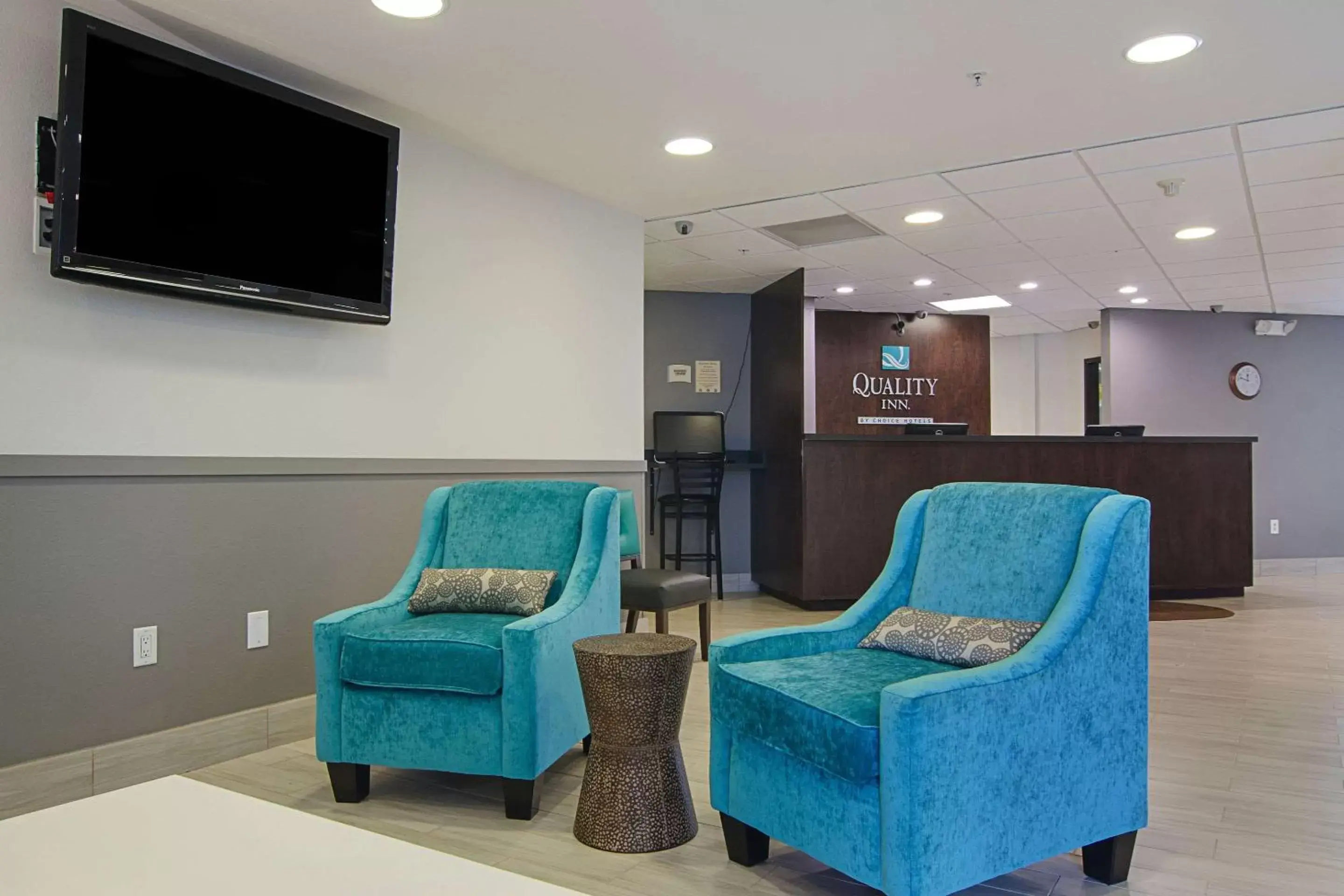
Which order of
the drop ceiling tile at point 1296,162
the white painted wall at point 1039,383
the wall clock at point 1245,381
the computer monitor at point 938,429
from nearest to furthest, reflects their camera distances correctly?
the drop ceiling tile at point 1296,162
the computer monitor at point 938,429
the wall clock at point 1245,381
the white painted wall at point 1039,383

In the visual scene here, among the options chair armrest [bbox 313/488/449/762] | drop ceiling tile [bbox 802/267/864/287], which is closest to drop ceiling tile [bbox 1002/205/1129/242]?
drop ceiling tile [bbox 802/267/864/287]

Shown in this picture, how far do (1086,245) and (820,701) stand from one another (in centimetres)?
508

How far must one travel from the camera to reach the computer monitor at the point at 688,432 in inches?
288

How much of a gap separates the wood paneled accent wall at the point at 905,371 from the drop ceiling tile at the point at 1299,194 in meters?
3.64

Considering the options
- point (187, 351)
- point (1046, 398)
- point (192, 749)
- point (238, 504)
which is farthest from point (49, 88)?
point (1046, 398)

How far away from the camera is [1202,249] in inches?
247

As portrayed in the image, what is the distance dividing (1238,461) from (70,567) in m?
7.65

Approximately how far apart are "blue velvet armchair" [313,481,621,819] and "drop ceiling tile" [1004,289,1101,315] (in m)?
6.02

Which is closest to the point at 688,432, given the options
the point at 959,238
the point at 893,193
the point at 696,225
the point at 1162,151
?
the point at 696,225

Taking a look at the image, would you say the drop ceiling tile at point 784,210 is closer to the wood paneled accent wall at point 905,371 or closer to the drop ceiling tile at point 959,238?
the drop ceiling tile at point 959,238

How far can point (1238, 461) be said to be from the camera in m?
7.26

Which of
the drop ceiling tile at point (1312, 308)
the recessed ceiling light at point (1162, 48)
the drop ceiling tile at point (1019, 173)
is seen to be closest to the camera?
the recessed ceiling light at point (1162, 48)

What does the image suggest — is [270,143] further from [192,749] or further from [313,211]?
[192,749]

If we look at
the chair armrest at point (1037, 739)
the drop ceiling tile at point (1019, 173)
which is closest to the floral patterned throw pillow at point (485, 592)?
the chair armrest at point (1037, 739)
